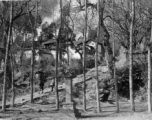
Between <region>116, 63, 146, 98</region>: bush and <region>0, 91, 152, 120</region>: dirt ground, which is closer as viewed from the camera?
<region>0, 91, 152, 120</region>: dirt ground

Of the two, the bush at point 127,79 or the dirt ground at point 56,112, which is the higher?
the bush at point 127,79

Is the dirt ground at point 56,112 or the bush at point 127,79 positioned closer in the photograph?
the dirt ground at point 56,112

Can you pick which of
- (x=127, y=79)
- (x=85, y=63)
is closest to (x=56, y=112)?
(x=85, y=63)

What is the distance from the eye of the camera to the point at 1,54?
2183 centimetres

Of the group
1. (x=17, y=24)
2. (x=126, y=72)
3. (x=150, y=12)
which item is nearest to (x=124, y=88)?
(x=126, y=72)

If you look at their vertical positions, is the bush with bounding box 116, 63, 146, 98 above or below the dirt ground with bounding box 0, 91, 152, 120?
above

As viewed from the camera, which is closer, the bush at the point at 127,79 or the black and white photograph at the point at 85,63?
the black and white photograph at the point at 85,63

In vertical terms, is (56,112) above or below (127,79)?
below

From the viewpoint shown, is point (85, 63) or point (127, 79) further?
point (127, 79)

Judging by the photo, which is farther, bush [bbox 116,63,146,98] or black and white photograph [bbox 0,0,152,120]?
bush [bbox 116,63,146,98]

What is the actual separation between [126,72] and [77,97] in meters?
5.56

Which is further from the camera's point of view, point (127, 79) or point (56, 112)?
point (127, 79)

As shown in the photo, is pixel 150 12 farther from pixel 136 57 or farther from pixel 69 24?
pixel 136 57

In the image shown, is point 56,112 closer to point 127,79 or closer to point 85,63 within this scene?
point 85,63
